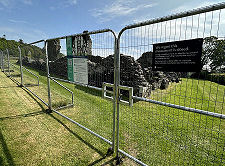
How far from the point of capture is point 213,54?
4.98 feet

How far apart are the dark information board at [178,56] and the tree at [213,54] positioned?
0.08 m

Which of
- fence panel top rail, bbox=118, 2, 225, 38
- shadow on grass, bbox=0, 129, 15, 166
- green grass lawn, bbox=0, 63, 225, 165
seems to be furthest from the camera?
green grass lawn, bbox=0, 63, 225, 165

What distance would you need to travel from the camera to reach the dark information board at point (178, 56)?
1535 millimetres

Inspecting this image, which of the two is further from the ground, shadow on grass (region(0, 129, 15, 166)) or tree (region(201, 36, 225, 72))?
tree (region(201, 36, 225, 72))

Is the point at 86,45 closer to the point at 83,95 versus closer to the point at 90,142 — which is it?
the point at 90,142

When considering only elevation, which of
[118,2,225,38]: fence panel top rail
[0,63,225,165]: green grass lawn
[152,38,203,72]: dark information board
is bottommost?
[0,63,225,165]: green grass lawn

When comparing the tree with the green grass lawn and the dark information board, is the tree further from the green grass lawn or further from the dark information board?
the green grass lawn

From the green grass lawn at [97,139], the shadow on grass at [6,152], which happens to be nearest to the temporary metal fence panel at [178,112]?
the green grass lawn at [97,139]

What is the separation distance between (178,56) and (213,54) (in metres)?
0.37

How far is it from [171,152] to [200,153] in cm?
69

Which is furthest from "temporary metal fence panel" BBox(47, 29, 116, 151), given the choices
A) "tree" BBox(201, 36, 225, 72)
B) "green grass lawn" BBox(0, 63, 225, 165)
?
"tree" BBox(201, 36, 225, 72)

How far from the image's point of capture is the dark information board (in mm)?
1535

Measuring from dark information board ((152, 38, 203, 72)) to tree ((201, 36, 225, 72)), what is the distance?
0.08 metres

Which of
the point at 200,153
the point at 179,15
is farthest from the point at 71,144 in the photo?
the point at 179,15
